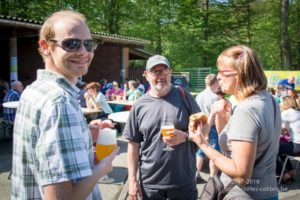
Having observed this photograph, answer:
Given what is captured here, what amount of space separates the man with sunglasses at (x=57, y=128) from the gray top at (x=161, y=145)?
1.47 m

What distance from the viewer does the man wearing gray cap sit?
3104mm

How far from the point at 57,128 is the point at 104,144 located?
2.02 ft

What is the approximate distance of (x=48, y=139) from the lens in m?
1.38

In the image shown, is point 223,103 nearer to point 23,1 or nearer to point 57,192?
point 57,192

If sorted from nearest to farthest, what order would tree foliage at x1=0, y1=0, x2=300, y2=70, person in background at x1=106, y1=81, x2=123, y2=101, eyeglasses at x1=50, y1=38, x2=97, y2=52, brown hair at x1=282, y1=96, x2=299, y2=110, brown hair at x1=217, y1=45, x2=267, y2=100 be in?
eyeglasses at x1=50, y1=38, x2=97, y2=52, brown hair at x1=217, y1=45, x2=267, y2=100, brown hair at x1=282, y1=96, x2=299, y2=110, person in background at x1=106, y1=81, x2=123, y2=101, tree foliage at x1=0, y1=0, x2=300, y2=70

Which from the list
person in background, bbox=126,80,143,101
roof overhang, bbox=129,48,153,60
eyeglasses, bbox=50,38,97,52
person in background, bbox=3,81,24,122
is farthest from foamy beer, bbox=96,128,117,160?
roof overhang, bbox=129,48,153,60

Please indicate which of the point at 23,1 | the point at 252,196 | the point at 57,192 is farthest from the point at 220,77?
the point at 23,1

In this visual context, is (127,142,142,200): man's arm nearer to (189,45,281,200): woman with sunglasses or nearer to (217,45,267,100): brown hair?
(189,45,281,200): woman with sunglasses

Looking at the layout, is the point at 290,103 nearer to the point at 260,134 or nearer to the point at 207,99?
the point at 207,99

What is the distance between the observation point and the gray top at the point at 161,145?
3107mm

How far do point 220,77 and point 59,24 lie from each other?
1129mm

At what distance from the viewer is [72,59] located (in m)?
1.61

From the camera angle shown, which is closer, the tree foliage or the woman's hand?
the woman's hand

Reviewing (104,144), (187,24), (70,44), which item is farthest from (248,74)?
(187,24)
